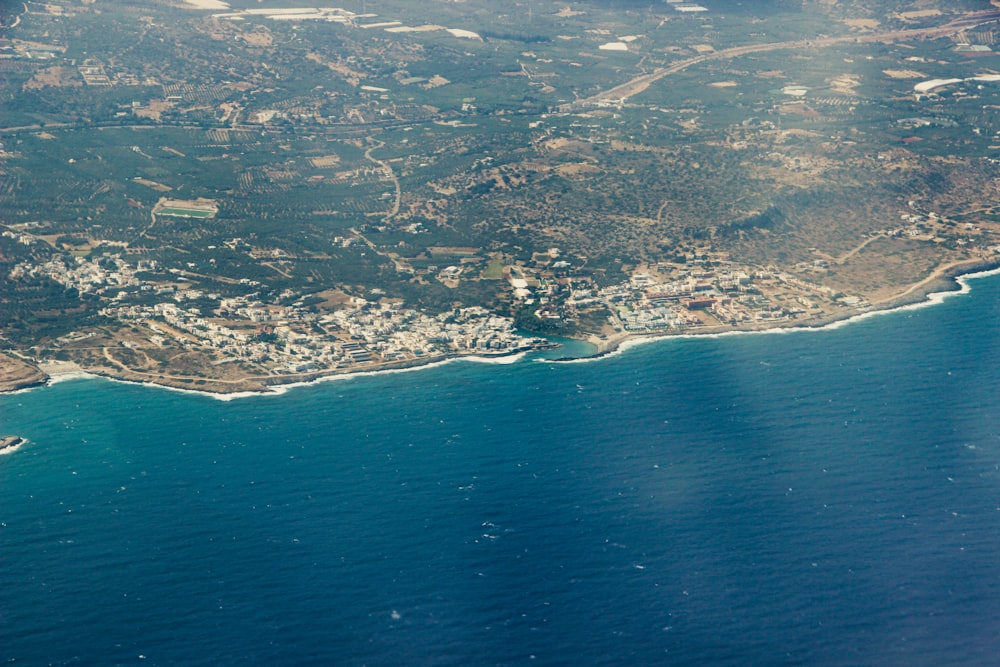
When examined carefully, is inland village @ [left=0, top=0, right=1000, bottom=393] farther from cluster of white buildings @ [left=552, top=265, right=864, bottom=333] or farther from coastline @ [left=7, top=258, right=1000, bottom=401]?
coastline @ [left=7, top=258, right=1000, bottom=401]

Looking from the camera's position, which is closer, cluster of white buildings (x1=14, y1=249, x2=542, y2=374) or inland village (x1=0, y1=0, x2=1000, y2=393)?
cluster of white buildings (x1=14, y1=249, x2=542, y2=374)

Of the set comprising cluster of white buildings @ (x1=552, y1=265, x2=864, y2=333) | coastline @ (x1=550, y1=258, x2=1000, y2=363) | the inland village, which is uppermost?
the inland village

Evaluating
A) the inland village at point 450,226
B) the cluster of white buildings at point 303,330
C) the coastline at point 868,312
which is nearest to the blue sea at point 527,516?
the coastline at point 868,312

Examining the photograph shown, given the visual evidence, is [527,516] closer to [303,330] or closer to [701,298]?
[303,330]

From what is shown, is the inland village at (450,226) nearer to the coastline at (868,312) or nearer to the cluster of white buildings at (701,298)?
the cluster of white buildings at (701,298)

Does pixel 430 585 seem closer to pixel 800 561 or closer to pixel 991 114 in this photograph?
pixel 800 561

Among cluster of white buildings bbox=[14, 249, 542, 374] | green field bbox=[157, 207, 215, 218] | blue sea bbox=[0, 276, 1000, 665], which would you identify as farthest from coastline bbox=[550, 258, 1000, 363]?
green field bbox=[157, 207, 215, 218]

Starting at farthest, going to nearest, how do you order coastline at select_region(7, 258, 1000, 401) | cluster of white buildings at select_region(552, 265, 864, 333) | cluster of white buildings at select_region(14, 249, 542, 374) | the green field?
the green field, cluster of white buildings at select_region(552, 265, 864, 333), cluster of white buildings at select_region(14, 249, 542, 374), coastline at select_region(7, 258, 1000, 401)
